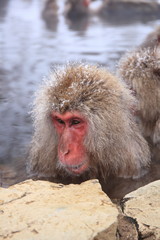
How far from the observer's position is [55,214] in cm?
250

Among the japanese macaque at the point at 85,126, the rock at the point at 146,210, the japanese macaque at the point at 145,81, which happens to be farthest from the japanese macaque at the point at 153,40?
the rock at the point at 146,210

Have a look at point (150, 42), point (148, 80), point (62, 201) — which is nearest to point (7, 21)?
point (150, 42)

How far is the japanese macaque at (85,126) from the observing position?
3.83m

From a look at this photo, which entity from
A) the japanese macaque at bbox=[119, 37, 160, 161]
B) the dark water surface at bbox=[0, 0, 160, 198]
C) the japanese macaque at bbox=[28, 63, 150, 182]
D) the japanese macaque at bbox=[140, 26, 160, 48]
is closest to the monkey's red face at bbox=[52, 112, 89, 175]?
the japanese macaque at bbox=[28, 63, 150, 182]

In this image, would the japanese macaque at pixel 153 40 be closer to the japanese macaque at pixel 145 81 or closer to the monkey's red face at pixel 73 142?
the japanese macaque at pixel 145 81

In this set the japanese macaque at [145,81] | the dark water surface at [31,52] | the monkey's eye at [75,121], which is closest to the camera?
the monkey's eye at [75,121]

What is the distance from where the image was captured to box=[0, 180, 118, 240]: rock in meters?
2.32

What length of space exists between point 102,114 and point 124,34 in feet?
29.6

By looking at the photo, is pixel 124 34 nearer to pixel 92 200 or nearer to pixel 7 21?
pixel 7 21

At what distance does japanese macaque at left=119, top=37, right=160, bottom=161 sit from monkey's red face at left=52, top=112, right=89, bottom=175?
1161mm

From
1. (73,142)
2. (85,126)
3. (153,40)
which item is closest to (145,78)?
(85,126)

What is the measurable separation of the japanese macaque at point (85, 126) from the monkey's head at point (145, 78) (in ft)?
1.97

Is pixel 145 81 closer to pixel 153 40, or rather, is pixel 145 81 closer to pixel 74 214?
pixel 153 40

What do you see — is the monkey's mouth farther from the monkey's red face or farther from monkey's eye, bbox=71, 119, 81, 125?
→ monkey's eye, bbox=71, 119, 81, 125
